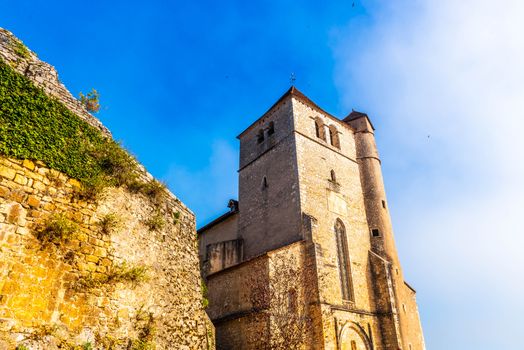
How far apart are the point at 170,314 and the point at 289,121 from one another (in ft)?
52.8

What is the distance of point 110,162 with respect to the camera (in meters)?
8.56

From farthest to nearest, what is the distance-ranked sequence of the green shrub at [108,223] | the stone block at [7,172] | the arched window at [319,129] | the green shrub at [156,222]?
the arched window at [319,129] < the green shrub at [156,222] < the green shrub at [108,223] < the stone block at [7,172]

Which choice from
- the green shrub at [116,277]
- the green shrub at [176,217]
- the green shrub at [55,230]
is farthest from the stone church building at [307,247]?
the green shrub at [55,230]

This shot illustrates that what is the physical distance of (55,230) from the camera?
698cm

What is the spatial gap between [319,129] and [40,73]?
18204 millimetres

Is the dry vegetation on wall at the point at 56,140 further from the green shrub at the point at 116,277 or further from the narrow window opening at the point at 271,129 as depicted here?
the narrow window opening at the point at 271,129

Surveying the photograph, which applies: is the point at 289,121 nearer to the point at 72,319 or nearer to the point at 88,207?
the point at 88,207

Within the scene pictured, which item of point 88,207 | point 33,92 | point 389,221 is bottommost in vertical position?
point 88,207

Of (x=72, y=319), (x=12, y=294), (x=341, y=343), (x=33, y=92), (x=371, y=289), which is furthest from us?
(x=371, y=289)

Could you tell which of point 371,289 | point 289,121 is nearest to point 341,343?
point 371,289

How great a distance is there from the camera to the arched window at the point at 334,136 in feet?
81.0

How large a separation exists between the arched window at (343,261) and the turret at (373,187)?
2.38 metres

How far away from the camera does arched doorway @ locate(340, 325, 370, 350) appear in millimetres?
16984

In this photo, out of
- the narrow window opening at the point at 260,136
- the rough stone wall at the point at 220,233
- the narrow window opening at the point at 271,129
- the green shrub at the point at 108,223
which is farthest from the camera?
the narrow window opening at the point at 260,136
